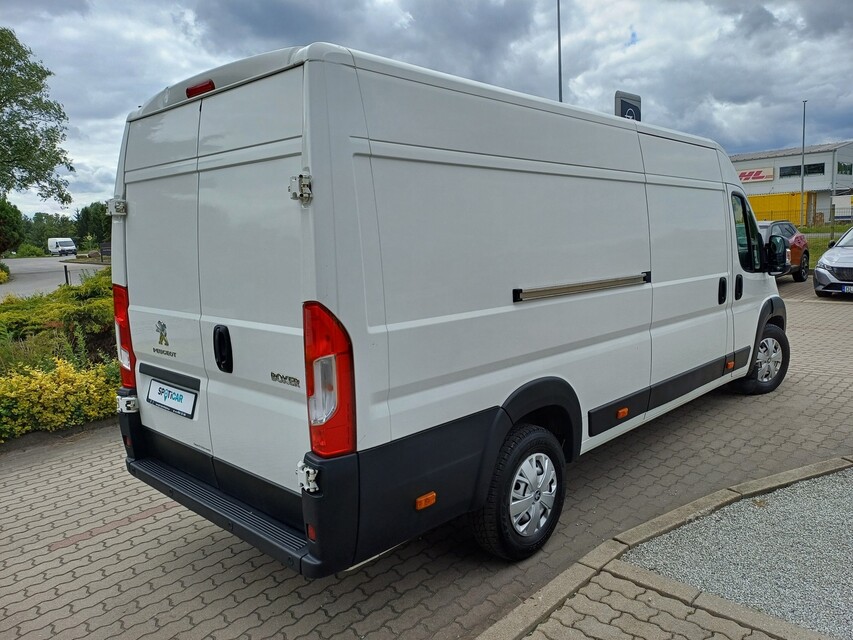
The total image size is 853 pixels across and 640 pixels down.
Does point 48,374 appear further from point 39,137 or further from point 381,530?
point 39,137

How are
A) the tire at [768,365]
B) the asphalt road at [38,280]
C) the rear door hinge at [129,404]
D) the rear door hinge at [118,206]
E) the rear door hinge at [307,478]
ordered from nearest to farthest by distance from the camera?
the rear door hinge at [307,478]
the rear door hinge at [118,206]
the rear door hinge at [129,404]
the tire at [768,365]
the asphalt road at [38,280]

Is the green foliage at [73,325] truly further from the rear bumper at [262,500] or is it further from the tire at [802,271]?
the tire at [802,271]

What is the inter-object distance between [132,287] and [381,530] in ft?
6.67

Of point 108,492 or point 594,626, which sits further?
point 108,492

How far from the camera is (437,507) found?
277cm

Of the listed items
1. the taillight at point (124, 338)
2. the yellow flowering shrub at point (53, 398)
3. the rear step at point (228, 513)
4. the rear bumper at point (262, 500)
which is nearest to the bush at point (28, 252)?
the yellow flowering shrub at point (53, 398)

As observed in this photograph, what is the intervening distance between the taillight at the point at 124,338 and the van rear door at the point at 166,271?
6 centimetres

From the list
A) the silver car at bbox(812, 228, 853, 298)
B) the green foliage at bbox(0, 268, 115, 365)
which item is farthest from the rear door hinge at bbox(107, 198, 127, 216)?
the silver car at bbox(812, 228, 853, 298)

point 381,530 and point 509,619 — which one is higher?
point 381,530

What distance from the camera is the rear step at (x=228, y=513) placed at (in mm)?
2564

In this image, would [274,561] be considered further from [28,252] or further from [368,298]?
[28,252]

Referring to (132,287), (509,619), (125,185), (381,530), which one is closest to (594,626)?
(509,619)

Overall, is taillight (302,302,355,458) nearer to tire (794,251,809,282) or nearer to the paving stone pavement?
the paving stone pavement

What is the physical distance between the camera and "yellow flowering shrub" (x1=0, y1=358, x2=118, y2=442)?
17.5 ft
